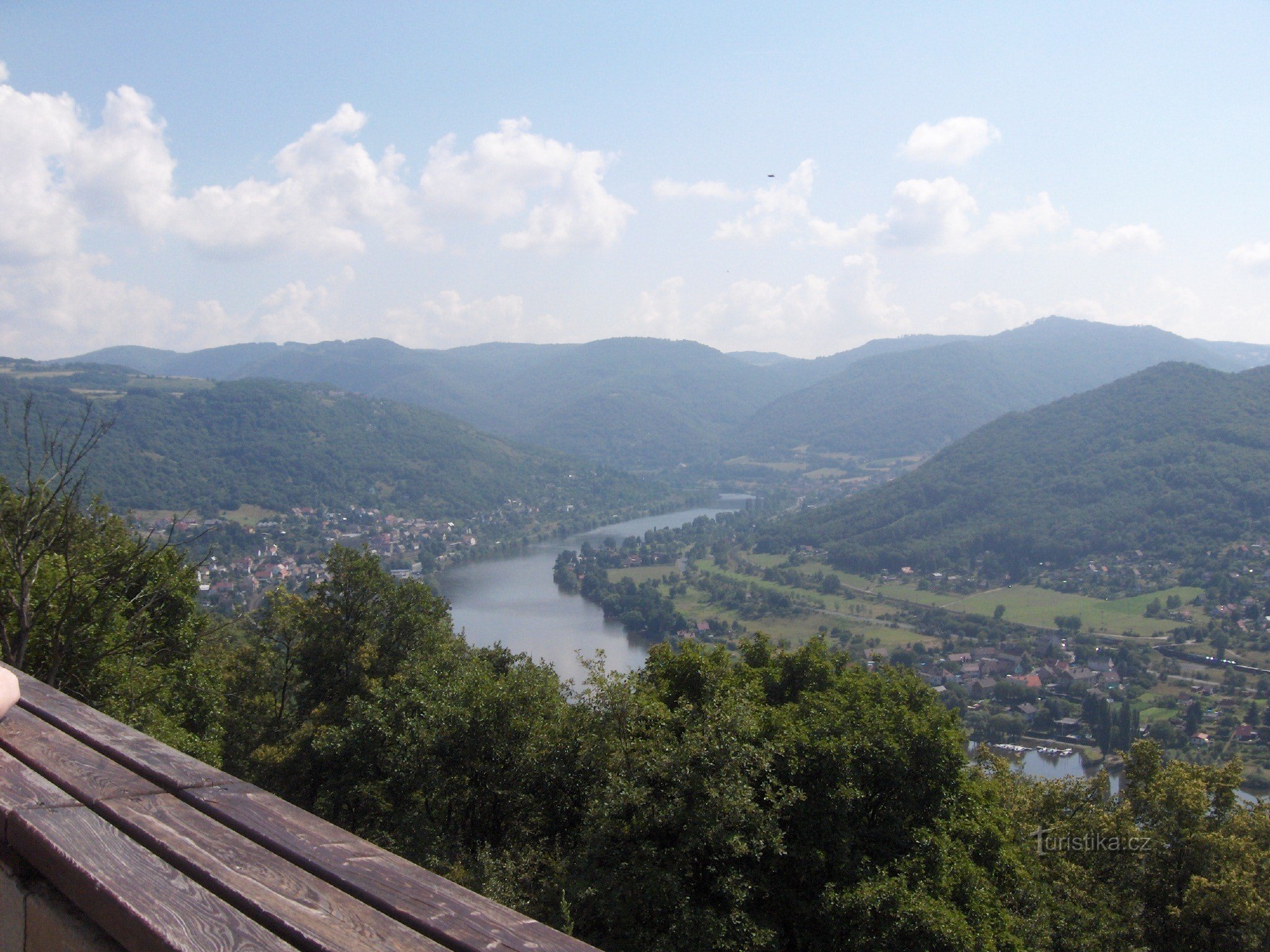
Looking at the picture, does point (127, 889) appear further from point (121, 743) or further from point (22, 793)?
point (121, 743)

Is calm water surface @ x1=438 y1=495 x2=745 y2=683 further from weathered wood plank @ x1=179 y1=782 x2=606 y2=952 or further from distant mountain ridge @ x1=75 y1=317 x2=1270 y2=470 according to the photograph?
distant mountain ridge @ x1=75 y1=317 x2=1270 y2=470

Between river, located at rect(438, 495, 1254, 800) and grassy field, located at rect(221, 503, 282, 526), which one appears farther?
grassy field, located at rect(221, 503, 282, 526)

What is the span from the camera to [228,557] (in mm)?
49812

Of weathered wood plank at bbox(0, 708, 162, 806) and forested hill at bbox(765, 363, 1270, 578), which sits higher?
weathered wood plank at bbox(0, 708, 162, 806)

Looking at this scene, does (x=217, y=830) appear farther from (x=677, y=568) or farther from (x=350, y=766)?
(x=677, y=568)

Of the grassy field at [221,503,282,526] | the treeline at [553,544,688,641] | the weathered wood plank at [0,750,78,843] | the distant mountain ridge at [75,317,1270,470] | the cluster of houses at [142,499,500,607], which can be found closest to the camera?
the weathered wood plank at [0,750,78,843]

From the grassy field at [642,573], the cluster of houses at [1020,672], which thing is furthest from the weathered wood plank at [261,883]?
the grassy field at [642,573]

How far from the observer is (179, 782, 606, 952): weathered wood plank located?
878 mm

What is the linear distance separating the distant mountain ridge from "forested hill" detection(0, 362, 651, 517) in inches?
1081

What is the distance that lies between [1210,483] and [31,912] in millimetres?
62188

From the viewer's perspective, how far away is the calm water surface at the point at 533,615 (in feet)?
102

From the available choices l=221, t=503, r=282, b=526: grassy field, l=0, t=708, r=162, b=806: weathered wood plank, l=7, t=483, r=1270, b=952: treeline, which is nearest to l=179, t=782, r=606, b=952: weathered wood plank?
l=0, t=708, r=162, b=806: weathered wood plank

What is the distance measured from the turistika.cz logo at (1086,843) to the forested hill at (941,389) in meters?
110

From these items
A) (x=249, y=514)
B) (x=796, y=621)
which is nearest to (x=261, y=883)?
(x=796, y=621)
